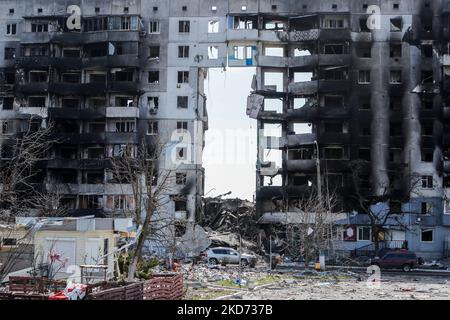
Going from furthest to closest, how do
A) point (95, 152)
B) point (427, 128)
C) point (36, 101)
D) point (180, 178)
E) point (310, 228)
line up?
point (36, 101)
point (95, 152)
point (180, 178)
point (427, 128)
point (310, 228)

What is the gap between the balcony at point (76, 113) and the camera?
58.9 m

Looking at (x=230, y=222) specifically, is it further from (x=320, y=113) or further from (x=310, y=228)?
(x=310, y=228)

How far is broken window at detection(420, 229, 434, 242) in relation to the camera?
55438mm

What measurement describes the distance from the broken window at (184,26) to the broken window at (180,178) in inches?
522

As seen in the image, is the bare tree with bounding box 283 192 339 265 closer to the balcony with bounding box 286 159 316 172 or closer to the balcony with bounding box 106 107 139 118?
the balcony with bounding box 286 159 316 172

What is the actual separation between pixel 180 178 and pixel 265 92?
11.0 meters

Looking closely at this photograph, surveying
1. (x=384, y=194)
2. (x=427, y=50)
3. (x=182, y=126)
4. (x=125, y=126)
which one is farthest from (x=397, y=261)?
(x=125, y=126)

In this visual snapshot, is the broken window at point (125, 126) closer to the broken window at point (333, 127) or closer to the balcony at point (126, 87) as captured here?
the balcony at point (126, 87)

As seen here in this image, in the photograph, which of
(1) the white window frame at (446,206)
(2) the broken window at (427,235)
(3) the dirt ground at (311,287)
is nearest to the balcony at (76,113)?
(3) the dirt ground at (311,287)

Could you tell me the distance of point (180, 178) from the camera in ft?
193

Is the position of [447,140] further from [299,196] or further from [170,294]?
[170,294]

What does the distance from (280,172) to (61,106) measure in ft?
71.2
